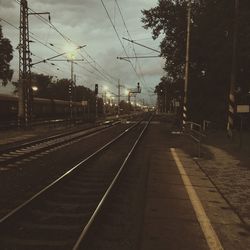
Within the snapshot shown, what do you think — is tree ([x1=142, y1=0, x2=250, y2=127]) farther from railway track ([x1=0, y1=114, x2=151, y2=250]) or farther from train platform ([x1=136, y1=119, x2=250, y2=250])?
railway track ([x1=0, y1=114, x2=151, y2=250])

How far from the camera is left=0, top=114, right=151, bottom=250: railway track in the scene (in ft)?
21.6

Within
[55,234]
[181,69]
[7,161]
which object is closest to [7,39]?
[181,69]

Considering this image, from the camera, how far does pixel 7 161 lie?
15.5 meters

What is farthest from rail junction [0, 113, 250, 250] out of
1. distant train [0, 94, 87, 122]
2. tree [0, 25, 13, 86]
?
tree [0, 25, 13, 86]

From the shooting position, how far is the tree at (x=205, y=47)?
3209cm

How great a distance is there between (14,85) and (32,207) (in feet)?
363

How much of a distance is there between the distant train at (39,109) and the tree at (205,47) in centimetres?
1587

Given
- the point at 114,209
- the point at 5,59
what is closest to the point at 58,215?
the point at 114,209

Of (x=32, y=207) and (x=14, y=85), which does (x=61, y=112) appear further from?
(x=32, y=207)

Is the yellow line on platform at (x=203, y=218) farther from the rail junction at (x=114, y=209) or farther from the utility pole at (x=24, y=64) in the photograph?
the utility pole at (x=24, y=64)

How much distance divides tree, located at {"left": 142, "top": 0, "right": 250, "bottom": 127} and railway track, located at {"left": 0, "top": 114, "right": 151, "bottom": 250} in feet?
63.3

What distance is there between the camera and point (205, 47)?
38562 millimetres

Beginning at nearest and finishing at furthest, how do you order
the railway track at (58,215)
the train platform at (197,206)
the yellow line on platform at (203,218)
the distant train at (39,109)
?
the railway track at (58,215), the yellow line on platform at (203,218), the train platform at (197,206), the distant train at (39,109)

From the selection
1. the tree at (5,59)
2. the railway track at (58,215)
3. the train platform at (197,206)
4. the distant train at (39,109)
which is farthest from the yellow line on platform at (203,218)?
the tree at (5,59)
